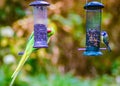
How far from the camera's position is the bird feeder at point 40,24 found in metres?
3.67

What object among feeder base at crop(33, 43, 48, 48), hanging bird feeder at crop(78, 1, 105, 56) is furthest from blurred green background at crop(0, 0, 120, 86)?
feeder base at crop(33, 43, 48, 48)

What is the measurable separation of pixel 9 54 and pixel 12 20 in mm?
704

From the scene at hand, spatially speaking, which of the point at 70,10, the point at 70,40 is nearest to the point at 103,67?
the point at 70,40

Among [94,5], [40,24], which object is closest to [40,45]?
[40,24]

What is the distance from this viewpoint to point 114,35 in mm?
8094

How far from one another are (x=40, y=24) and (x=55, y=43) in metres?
3.57

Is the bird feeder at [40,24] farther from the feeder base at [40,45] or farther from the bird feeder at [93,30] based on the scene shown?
the bird feeder at [93,30]

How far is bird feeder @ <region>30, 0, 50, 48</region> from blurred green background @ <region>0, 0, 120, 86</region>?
8.42ft

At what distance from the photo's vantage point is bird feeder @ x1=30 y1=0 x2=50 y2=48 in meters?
3.67

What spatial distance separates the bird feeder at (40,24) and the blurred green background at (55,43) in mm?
2566

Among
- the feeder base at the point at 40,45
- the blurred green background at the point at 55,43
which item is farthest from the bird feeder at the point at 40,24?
the blurred green background at the point at 55,43

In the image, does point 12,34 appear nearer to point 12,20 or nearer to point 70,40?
point 12,20

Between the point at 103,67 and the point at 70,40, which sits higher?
the point at 70,40

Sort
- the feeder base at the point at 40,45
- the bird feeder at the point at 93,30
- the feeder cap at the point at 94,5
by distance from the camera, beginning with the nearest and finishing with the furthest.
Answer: the feeder base at the point at 40,45 → the feeder cap at the point at 94,5 → the bird feeder at the point at 93,30
